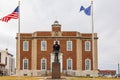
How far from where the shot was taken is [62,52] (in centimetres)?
7288

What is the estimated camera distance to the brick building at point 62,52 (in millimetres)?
72562

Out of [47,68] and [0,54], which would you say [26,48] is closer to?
[47,68]

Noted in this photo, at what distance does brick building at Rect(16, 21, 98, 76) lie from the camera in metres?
72.6

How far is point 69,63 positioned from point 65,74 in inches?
119

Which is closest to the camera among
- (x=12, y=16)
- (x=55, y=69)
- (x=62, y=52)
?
(x=12, y=16)

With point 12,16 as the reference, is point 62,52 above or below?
below

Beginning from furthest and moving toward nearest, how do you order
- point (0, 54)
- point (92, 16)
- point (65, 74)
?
point (0, 54) → point (65, 74) → point (92, 16)

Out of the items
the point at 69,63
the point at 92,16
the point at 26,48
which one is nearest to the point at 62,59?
the point at 69,63

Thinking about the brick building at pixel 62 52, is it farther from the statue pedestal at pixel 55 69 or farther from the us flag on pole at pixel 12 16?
the us flag on pole at pixel 12 16

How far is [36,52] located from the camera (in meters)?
73.1

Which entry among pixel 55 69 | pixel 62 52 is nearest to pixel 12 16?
pixel 55 69

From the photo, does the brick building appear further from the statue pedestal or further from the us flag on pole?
the us flag on pole

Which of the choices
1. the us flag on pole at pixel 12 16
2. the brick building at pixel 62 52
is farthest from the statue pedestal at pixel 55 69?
the brick building at pixel 62 52

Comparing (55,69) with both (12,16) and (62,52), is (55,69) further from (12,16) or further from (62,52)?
(62,52)
